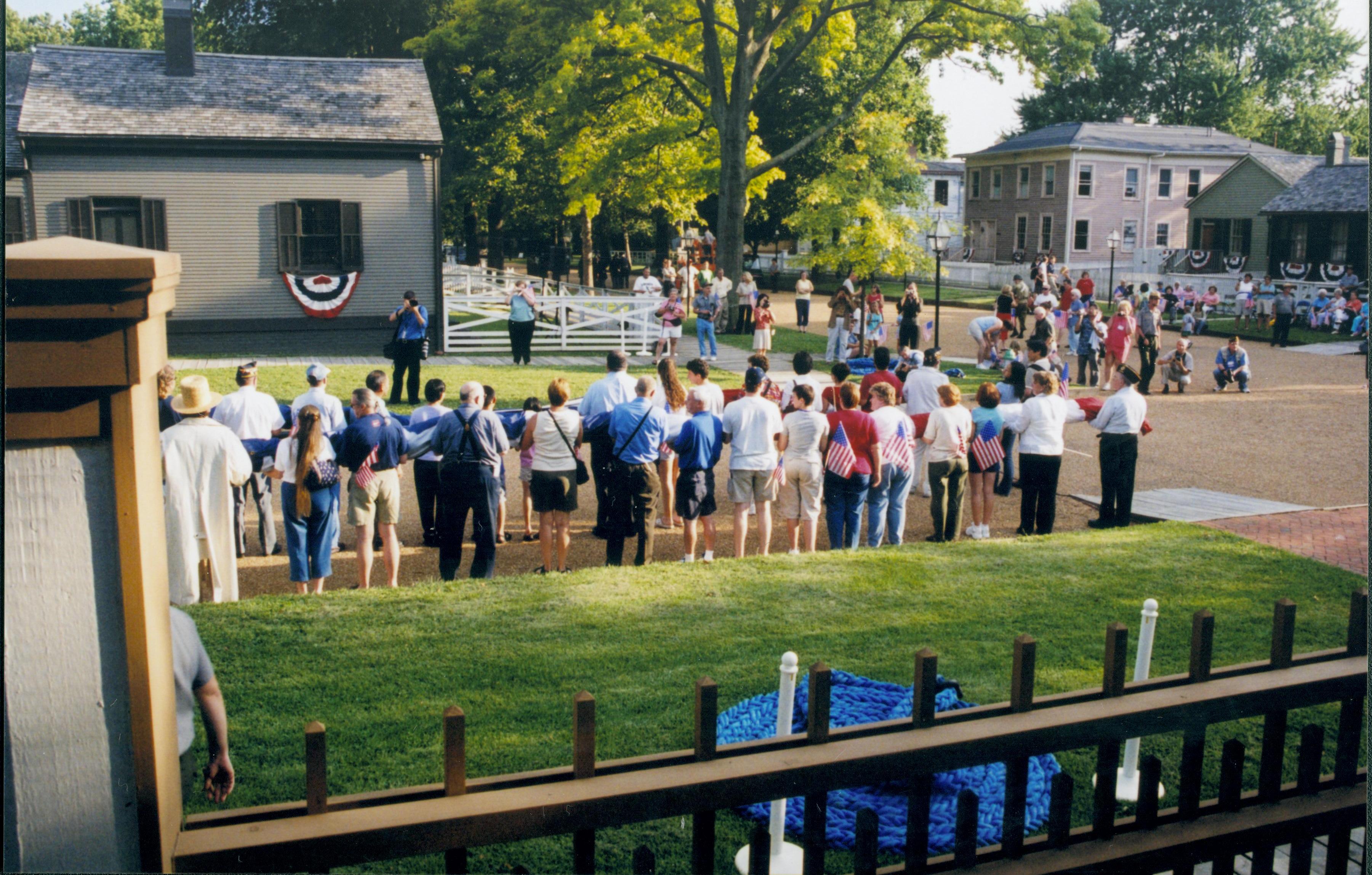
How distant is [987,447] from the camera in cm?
1048

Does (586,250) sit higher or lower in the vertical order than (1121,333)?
higher

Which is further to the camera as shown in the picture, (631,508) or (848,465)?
(848,465)

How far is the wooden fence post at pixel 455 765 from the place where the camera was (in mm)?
2301

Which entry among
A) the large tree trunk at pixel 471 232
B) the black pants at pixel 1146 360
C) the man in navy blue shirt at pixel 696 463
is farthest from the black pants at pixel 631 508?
the large tree trunk at pixel 471 232

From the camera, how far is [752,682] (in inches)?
237

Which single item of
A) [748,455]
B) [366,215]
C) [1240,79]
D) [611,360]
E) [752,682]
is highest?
[1240,79]

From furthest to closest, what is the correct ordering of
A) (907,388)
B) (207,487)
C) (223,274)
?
(223,274) → (907,388) → (207,487)

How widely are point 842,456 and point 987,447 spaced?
186 cm

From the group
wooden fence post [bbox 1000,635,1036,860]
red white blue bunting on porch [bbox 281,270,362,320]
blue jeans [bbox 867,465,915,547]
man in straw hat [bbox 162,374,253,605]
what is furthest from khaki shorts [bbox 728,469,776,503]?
red white blue bunting on porch [bbox 281,270,362,320]

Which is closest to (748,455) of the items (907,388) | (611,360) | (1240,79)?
(611,360)

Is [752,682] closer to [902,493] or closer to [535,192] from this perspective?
[902,493]

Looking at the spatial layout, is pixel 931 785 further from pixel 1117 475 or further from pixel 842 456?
pixel 1117 475

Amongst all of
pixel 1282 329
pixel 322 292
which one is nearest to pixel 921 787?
pixel 322 292

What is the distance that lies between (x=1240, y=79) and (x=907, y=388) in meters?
49.1
